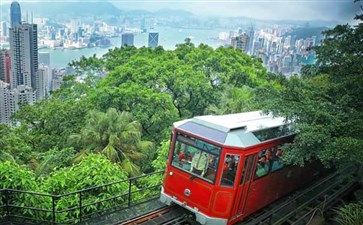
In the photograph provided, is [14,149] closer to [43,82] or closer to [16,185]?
[16,185]

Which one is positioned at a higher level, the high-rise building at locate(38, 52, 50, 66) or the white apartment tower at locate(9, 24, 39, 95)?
the white apartment tower at locate(9, 24, 39, 95)

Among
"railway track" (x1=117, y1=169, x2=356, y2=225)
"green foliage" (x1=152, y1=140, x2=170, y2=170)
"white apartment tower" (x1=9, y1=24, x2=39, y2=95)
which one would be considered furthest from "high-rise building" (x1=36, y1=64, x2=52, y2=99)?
"railway track" (x1=117, y1=169, x2=356, y2=225)

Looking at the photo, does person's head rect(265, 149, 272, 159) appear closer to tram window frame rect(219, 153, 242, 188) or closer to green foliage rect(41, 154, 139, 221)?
tram window frame rect(219, 153, 242, 188)

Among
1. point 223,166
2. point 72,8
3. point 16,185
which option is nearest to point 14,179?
point 16,185

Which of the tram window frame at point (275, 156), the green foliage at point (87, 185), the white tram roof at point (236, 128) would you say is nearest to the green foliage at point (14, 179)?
the green foliage at point (87, 185)

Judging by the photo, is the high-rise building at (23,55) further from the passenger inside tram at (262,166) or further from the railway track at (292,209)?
the passenger inside tram at (262,166)
